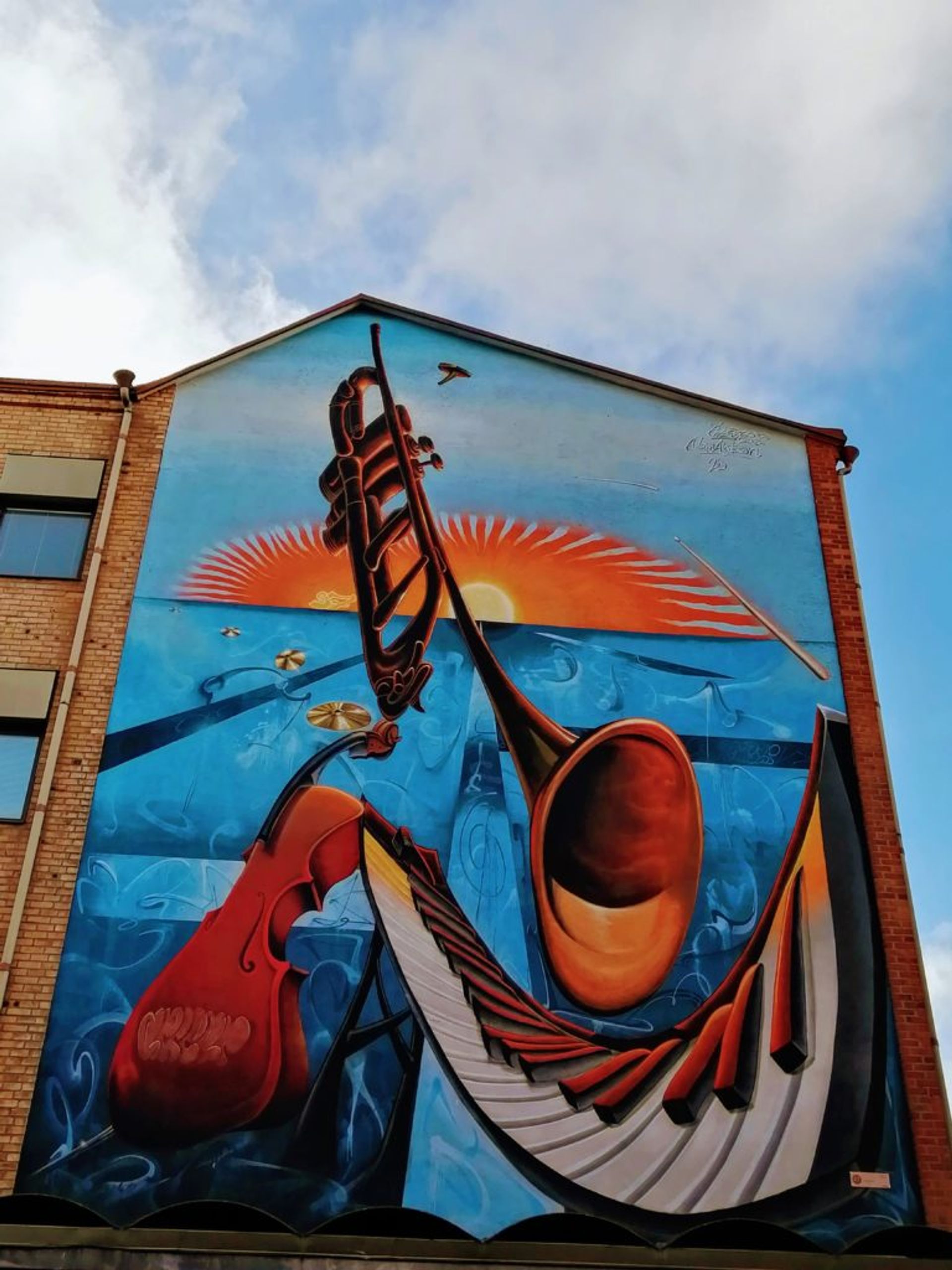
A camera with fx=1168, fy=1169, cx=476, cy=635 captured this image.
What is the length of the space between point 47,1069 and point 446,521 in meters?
6.95

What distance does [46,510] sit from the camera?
13.6 m

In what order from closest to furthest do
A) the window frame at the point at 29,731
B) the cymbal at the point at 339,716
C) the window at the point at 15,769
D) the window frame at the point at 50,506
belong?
the window at the point at 15,769, the window frame at the point at 29,731, the cymbal at the point at 339,716, the window frame at the point at 50,506

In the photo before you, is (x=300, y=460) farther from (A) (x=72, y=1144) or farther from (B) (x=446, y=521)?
(A) (x=72, y=1144)

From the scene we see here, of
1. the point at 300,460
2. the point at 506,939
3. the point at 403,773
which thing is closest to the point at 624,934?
the point at 506,939

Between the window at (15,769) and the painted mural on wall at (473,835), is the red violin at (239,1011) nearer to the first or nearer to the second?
the painted mural on wall at (473,835)

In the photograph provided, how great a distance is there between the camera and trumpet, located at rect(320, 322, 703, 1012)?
11.1 meters

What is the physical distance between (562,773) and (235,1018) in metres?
3.94

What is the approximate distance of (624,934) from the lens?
11102 millimetres

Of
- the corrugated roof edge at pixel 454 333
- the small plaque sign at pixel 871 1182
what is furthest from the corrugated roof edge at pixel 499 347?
the small plaque sign at pixel 871 1182

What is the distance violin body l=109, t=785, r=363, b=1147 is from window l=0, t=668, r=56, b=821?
2.55m

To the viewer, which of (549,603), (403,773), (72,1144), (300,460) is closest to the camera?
(72,1144)

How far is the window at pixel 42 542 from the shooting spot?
515 inches

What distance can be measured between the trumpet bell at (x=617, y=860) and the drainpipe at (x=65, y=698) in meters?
4.75
